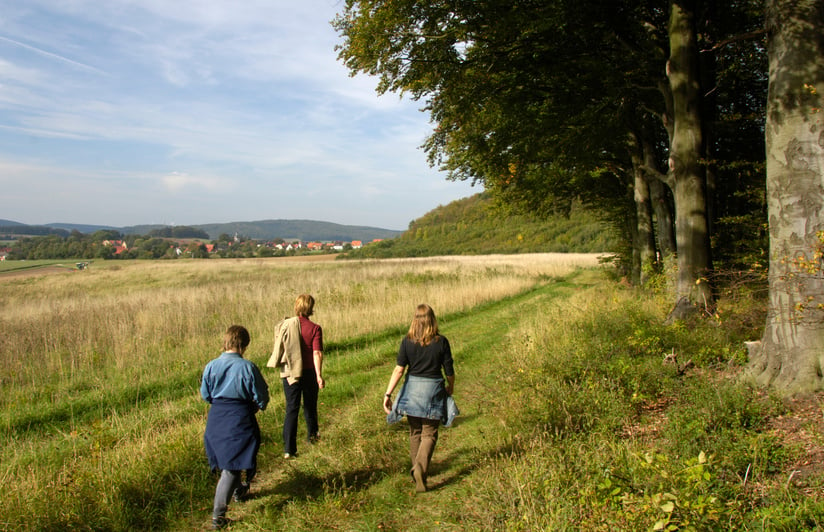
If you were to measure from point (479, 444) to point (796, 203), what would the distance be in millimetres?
4046

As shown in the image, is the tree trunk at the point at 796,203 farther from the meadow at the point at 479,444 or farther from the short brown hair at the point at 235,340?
the short brown hair at the point at 235,340

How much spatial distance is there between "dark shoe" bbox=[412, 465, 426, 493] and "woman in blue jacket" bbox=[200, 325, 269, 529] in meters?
1.40

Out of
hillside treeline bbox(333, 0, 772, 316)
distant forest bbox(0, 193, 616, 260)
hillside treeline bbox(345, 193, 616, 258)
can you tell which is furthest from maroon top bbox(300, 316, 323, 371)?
hillside treeline bbox(345, 193, 616, 258)

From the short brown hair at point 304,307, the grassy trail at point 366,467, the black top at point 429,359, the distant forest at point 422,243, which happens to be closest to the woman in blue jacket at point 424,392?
the black top at point 429,359

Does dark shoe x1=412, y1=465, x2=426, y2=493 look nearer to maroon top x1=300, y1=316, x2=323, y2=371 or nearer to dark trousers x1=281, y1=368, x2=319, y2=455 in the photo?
dark trousers x1=281, y1=368, x2=319, y2=455

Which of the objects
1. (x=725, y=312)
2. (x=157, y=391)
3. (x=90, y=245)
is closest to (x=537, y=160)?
(x=725, y=312)

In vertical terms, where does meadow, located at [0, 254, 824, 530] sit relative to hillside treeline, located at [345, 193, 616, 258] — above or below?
below

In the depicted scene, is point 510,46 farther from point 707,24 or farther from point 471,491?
point 471,491

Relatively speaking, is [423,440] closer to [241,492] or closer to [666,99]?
[241,492]

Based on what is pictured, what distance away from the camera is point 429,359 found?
180 inches

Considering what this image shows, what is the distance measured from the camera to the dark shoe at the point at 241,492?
14.6 feet

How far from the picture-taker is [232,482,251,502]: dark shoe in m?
4.45

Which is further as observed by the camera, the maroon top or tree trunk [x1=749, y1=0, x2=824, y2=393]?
the maroon top

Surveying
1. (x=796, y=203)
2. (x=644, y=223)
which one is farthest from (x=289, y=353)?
(x=644, y=223)
